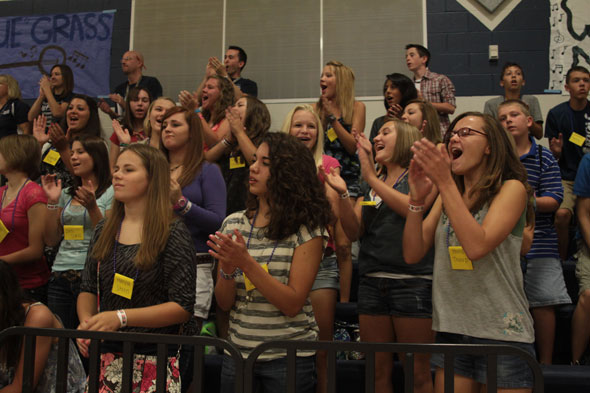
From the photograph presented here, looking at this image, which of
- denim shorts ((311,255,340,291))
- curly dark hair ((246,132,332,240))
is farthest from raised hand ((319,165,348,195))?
denim shorts ((311,255,340,291))

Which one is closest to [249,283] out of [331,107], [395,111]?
[331,107]

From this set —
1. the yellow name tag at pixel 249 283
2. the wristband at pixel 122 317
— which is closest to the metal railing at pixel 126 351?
the wristband at pixel 122 317

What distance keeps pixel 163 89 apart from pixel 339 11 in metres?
2.20

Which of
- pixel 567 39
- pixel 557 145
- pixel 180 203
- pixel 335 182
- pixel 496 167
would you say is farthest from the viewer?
pixel 567 39

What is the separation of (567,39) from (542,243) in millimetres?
3586

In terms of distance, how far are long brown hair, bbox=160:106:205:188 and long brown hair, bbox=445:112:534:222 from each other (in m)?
1.39

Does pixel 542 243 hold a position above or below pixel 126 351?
above

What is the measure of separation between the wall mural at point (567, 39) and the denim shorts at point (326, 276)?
160 inches

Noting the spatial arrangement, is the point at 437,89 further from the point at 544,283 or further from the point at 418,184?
the point at 418,184

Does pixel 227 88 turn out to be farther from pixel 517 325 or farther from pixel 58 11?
pixel 58 11

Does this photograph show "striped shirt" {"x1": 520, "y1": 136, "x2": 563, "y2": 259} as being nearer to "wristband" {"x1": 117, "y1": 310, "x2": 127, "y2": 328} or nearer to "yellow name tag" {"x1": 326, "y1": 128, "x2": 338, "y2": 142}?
"yellow name tag" {"x1": 326, "y1": 128, "x2": 338, "y2": 142}

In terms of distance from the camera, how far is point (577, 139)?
407cm

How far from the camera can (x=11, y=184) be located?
3133 mm

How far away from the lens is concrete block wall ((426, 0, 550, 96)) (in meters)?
5.61
